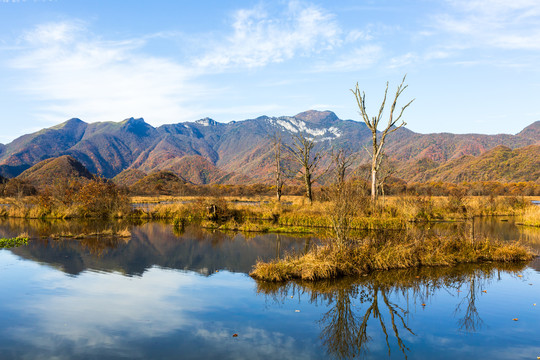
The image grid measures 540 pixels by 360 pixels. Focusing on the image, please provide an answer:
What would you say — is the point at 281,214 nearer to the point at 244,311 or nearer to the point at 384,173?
the point at 384,173

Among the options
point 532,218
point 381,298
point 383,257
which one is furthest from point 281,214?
point 532,218

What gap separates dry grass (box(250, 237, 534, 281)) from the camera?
14.6 metres

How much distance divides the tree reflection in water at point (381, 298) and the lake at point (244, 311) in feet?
0.13

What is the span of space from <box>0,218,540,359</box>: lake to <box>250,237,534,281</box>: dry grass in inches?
22.4

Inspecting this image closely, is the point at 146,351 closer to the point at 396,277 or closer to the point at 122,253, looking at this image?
the point at 396,277

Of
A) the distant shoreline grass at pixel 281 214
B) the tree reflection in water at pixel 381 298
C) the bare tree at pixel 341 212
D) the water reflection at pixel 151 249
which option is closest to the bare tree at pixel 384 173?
the distant shoreline grass at pixel 281 214

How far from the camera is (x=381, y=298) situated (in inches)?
496

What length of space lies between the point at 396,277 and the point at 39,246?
19.8m

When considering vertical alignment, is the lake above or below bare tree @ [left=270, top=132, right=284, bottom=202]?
below

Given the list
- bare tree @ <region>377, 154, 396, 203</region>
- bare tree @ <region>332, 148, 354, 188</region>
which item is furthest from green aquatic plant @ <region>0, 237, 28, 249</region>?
bare tree @ <region>377, 154, 396, 203</region>

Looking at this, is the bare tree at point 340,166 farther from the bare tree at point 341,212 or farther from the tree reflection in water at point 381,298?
the tree reflection in water at point 381,298

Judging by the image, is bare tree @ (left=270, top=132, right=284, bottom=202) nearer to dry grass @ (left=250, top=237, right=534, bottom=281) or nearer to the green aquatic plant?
the green aquatic plant

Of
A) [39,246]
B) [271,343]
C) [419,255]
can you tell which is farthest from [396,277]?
[39,246]

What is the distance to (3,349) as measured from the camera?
839 cm
